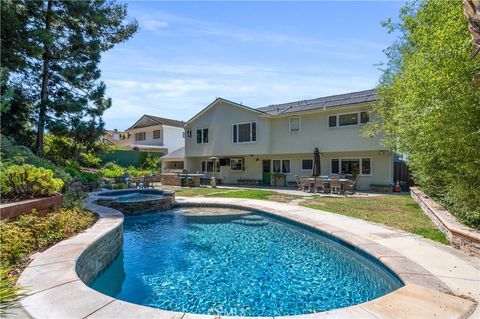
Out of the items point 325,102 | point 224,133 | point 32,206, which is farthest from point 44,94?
Answer: point 325,102

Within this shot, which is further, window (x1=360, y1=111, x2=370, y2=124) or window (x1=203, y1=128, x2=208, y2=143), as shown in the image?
window (x1=203, y1=128, x2=208, y2=143)

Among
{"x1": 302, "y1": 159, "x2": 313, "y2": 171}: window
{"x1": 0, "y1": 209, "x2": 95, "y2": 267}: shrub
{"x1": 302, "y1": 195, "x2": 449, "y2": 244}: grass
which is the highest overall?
{"x1": 302, "y1": 159, "x2": 313, "y2": 171}: window

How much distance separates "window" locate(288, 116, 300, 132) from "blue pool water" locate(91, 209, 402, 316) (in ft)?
43.0

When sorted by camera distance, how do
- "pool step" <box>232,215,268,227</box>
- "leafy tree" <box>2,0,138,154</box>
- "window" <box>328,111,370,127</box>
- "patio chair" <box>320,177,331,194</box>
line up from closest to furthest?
1. "pool step" <box>232,215,268,227</box>
2. "leafy tree" <box>2,0,138,154</box>
3. "patio chair" <box>320,177,331,194</box>
4. "window" <box>328,111,370,127</box>

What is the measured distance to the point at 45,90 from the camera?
16.0m

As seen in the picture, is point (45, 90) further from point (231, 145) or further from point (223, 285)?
point (223, 285)

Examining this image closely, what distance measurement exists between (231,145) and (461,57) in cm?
1911

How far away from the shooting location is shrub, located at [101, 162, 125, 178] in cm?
2378

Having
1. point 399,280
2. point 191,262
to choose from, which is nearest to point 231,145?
point 191,262

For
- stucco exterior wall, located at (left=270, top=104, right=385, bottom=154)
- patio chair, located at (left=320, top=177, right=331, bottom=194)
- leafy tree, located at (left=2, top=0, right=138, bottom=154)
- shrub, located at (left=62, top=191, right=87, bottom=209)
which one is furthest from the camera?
stucco exterior wall, located at (left=270, top=104, right=385, bottom=154)

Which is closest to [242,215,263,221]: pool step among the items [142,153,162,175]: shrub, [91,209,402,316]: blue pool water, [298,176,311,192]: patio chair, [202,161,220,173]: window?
[91,209,402,316]: blue pool water

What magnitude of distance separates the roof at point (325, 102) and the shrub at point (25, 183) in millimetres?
16649

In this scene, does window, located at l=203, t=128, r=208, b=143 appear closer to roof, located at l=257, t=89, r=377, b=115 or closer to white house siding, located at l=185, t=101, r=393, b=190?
white house siding, located at l=185, t=101, r=393, b=190

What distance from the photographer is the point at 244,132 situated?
23484mm
